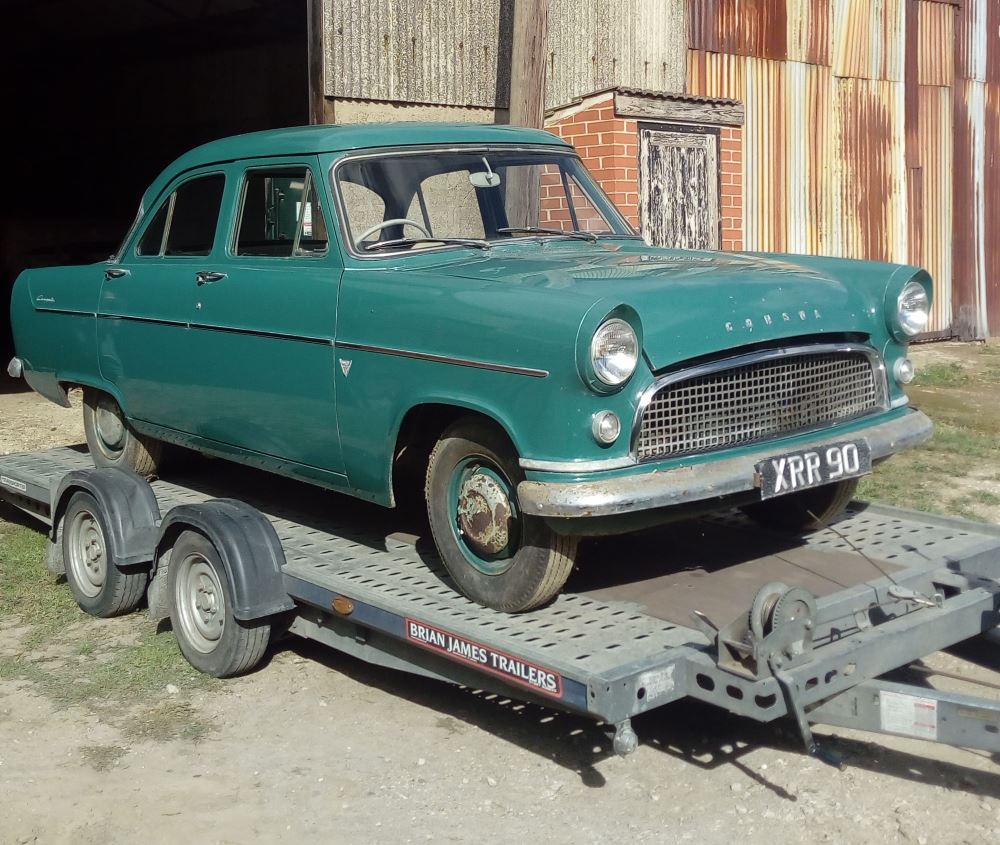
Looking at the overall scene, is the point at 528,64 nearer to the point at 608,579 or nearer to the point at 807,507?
the point at 807,507

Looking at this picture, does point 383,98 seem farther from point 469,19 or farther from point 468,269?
point 468,269

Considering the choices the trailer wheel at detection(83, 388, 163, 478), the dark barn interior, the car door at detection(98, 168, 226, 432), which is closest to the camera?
the car door at detection(98, 168, 226, 432)

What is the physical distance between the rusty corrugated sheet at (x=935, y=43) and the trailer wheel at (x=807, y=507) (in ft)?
28.8

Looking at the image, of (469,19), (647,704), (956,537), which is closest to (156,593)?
(647,704)

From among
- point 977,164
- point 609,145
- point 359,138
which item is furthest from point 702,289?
point 977,164

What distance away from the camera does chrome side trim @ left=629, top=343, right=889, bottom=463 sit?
155 inches

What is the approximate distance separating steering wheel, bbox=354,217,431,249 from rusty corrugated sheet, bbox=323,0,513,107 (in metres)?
4.17

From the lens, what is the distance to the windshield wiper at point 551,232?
5172mm

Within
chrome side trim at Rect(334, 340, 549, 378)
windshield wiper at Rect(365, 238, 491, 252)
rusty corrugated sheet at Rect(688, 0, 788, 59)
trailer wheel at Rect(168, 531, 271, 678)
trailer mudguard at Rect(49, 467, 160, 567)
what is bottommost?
trailer wheel at Rect(168, 531, 271, 678)

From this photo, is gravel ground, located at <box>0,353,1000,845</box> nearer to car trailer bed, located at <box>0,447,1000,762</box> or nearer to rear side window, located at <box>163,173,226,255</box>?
car trailer bed, located at <box>0,447,1000,762</box>

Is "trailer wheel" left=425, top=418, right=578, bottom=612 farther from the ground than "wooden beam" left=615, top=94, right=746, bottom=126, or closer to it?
closer to it

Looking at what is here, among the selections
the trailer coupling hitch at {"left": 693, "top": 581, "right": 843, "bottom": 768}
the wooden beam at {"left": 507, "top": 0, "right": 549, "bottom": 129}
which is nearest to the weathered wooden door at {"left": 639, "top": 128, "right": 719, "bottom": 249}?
the wooden beam at {"left": 507, "top": 0, "right": 549, "bottom": 129}

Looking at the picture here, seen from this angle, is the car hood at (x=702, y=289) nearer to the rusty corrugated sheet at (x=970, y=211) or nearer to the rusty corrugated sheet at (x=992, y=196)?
the rusty corrugated sheet at (x=970, y=211)

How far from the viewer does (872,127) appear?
479 inches
